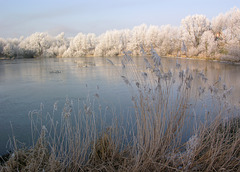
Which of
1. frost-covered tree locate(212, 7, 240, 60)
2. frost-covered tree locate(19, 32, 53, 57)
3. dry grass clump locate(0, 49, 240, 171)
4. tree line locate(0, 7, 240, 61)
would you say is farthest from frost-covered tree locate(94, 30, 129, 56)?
dry grass clump locate(0, 49, 240, 171)

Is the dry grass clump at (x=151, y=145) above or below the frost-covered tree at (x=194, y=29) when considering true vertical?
below

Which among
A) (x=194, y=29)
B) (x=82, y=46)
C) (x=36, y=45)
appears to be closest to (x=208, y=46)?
(x=194, y=29)

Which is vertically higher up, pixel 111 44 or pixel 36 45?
pixel 36 45

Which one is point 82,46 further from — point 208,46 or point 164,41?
point 208,46

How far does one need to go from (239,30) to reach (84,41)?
35.3 metres

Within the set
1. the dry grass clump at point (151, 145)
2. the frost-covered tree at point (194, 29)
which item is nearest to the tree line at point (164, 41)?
the frost-covered tree at point (194, 29)

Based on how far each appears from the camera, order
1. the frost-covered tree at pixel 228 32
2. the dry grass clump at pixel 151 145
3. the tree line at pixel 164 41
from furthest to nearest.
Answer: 1. the tree line at pixel 164 41
2. the frost-covered tree at pixel 228 32
3. the dry grass clump at pixel 151 145

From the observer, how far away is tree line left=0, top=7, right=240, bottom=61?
26.9 m

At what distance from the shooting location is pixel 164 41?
3188cm

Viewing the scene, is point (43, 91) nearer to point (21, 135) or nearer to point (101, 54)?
point (21, 135)

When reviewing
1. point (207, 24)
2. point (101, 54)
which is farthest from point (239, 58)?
point (101, 54)

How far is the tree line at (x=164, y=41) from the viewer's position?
1059 inches

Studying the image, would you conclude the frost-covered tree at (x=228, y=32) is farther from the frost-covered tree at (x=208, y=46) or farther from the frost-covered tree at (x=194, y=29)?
the frost-covered tree at (x=194, y=29)

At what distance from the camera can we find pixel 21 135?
4742 millimetres
